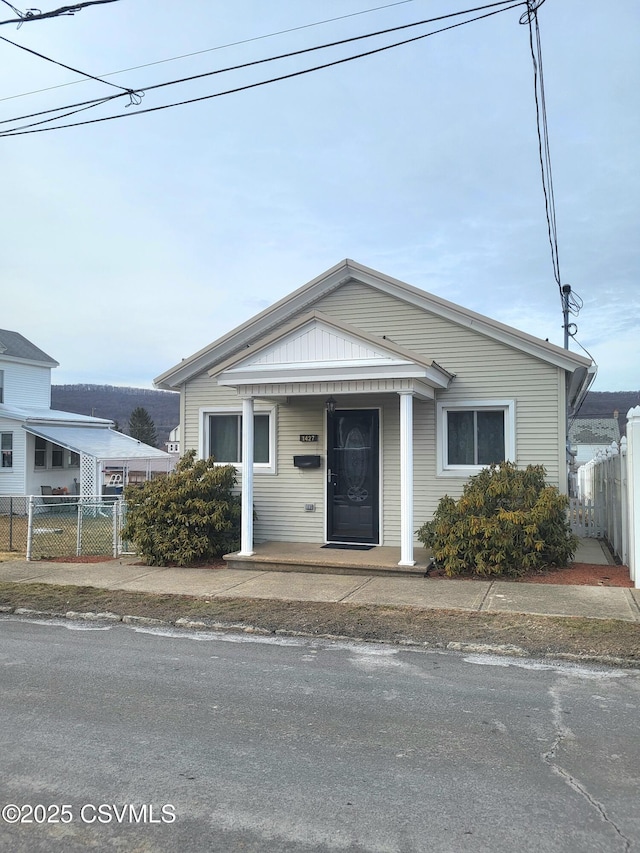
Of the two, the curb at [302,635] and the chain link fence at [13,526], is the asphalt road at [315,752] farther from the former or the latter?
the chain link fence at [13,526]

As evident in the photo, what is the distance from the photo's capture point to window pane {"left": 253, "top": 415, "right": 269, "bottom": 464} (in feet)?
42.2

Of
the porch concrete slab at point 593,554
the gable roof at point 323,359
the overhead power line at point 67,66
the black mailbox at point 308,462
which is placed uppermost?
the overhead power line at point 67,66

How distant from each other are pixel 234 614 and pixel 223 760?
3687mm

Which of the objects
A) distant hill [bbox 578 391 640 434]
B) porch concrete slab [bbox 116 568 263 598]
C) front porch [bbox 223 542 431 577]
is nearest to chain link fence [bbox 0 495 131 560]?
porch concrete slab [bbox 116 568 263 598]

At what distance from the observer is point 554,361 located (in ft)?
36.0

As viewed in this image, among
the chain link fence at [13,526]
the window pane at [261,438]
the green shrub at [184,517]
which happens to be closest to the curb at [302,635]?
the green shrub at [184,517]

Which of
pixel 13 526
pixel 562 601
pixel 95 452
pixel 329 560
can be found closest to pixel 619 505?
pixel 562 601

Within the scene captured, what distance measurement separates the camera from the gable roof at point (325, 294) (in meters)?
11.0

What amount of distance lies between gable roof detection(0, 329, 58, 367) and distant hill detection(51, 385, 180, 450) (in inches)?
1845

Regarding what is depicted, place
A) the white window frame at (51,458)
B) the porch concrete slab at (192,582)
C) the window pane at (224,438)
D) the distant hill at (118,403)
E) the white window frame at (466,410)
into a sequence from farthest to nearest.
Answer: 1. the distant hill at (118,403)
2. the white window frame at (51,458)
3. the window pane at (224,438)
4. the white window frame at (466,410)
5. the porch concrete slab at (192,582)

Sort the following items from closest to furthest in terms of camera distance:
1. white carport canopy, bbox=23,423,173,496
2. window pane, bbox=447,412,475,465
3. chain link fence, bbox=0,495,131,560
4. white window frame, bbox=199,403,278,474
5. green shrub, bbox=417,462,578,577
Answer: green shrub, bbox=417,462,578,577 < window pane, bbox=447,412,475,465 < chain link fence, bbox=0,495,131,560 < white window frame, bbox=199,403,278,474 < white carport canopy, bbox=23,423,173,496

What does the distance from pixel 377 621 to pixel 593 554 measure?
5306 mm

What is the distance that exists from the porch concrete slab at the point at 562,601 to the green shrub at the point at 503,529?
22.4 inches

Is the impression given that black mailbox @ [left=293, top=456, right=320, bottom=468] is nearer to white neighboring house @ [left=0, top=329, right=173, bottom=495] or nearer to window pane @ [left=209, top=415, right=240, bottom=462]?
window pane @ [left=209, top=415, right=240, bottom=462]
